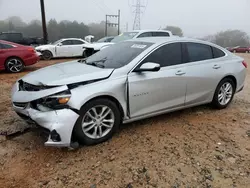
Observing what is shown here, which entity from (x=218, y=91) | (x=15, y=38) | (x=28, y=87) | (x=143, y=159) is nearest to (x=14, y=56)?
(x=28, y=87)

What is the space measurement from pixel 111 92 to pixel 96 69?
0.48 m

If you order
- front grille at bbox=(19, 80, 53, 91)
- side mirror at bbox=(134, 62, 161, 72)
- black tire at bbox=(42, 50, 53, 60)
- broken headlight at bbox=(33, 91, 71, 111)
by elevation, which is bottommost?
black tire at bbox=(42, 50, 53, 60)

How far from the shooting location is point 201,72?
4.16m

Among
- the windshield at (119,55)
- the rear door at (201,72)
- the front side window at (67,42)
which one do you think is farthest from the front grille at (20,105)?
the front side window at (67,42)

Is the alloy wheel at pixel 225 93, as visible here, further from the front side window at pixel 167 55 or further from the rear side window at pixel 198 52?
the front side window at pixel 167 55

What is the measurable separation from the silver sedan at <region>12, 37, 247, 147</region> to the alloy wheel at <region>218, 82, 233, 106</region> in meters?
0.08

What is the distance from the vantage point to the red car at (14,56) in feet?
27.8

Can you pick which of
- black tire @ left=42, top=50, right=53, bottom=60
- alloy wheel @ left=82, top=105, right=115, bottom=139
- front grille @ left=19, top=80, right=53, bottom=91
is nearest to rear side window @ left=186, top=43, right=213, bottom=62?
alloy wheel @ left=82, top=105, right=115, bottom=139

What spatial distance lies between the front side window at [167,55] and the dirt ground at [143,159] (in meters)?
1.03

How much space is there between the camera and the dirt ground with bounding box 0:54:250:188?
2.61 meters

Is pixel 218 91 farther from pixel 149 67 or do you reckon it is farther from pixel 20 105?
pixel 20 105

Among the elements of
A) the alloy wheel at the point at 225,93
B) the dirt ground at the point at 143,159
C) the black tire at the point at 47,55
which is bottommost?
the black tire at the point at 47,55

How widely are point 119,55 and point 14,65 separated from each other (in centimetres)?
626

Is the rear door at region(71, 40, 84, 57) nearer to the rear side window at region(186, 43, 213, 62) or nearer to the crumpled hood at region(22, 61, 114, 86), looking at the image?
the rear side window at region(186, 43, 213, 62)
